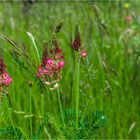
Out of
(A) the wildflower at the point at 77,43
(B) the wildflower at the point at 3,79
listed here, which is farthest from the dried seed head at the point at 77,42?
(B) the wildflower at the point at 3,79

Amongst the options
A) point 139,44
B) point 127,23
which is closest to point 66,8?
point 127,23

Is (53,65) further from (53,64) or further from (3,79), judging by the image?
(3,79)

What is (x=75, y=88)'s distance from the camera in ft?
4.38

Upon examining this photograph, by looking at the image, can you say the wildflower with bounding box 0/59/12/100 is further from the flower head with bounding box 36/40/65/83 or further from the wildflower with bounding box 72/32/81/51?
the wildflower with bounding box 72/32/81/51

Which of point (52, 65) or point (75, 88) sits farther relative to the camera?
point (75, 88)

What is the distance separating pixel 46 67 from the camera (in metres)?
1.20

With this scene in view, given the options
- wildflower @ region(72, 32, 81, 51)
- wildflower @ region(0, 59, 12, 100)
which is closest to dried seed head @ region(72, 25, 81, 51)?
wildflower @ region(72, 32, 81, 51)

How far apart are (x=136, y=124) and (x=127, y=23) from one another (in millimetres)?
1492

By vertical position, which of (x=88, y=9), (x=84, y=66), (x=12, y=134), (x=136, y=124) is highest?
(x=88, y=9)

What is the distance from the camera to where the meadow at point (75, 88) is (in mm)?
1277

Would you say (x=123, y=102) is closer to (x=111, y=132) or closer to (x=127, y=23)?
(x=111, y=132)

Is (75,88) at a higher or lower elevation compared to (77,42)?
lower

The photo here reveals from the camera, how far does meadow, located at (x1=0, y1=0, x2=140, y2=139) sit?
4.19ft

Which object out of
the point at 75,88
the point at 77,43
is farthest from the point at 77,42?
the point at 75,88
